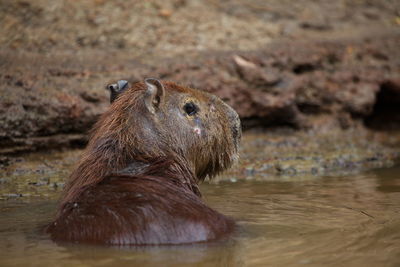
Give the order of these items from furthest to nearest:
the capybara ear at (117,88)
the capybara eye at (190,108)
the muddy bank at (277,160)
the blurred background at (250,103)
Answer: the muddy bank at (277,160) < the capybara ear at (117,88) < the capybara eye at (190,108) < the blurred background at (250,103)

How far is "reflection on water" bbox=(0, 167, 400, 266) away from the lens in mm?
2910

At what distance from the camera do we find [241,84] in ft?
24.4

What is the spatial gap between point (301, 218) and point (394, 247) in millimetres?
848

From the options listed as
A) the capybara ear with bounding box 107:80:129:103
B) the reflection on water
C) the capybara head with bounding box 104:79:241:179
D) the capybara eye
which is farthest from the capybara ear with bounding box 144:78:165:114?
the reflection on water

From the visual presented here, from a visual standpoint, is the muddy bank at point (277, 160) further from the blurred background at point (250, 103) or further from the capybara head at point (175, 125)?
the capybara head at point (175, 125)

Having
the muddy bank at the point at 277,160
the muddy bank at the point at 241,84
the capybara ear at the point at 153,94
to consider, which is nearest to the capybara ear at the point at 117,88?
the capybara ear at the point at 153,94

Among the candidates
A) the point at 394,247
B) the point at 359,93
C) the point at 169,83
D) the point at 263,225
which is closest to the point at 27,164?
the point at 169,83

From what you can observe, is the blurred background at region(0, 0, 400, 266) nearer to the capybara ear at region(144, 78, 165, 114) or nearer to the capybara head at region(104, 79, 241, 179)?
the capybara head at region(104, 79, 241, 179)

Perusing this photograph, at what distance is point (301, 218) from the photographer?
388cm

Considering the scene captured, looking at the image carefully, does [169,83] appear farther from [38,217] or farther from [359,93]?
[359,93]

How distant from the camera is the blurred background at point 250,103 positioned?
140 inches

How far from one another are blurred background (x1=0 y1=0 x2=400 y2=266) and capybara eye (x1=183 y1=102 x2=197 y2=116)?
2.37 feet

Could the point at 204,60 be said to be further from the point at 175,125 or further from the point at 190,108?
the point at 175,125

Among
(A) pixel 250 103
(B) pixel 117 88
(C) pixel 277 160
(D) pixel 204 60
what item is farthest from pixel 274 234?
(D) pixel 204 60
